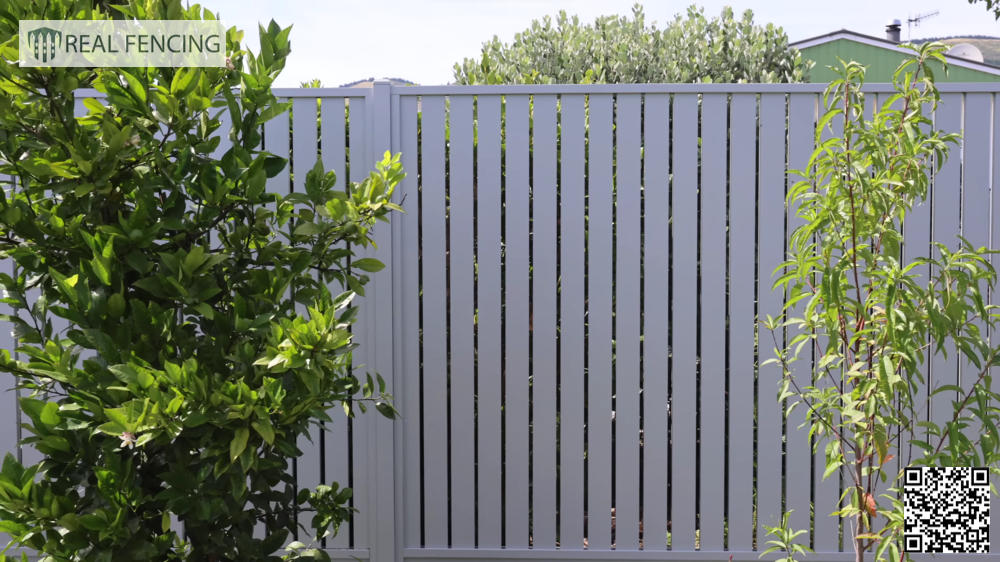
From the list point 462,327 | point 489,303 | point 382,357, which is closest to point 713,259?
point 489,303

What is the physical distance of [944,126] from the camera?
9.98 ft

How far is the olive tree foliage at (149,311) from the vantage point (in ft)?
5.92

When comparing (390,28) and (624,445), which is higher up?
(390,28)

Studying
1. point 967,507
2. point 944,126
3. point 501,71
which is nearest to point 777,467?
point 967,507

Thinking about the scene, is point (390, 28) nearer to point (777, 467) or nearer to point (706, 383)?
point (706, 383)

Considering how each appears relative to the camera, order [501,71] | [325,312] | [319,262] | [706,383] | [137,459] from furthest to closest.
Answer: [501,71] → [706,383] → [319,262] → [137,459] → [325,312]

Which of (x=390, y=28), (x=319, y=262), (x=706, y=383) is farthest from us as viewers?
(x=390, y=28)

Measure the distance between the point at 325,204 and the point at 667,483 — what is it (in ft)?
5.90

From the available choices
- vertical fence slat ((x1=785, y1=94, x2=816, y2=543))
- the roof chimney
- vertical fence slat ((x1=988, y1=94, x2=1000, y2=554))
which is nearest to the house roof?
the roof chimney

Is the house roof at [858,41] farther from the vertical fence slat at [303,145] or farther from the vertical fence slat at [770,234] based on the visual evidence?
the vertical fence slat at [303,145]

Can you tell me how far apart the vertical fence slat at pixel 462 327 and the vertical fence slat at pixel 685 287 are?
31.1 inches

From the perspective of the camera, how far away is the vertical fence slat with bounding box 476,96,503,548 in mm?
3051

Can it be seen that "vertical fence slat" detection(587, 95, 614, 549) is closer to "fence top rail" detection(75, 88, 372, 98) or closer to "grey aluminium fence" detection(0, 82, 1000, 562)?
"grey aluminium fence" detection(0, 82, 1000, 562)

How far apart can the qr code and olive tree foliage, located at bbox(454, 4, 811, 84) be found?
255 centimetres
